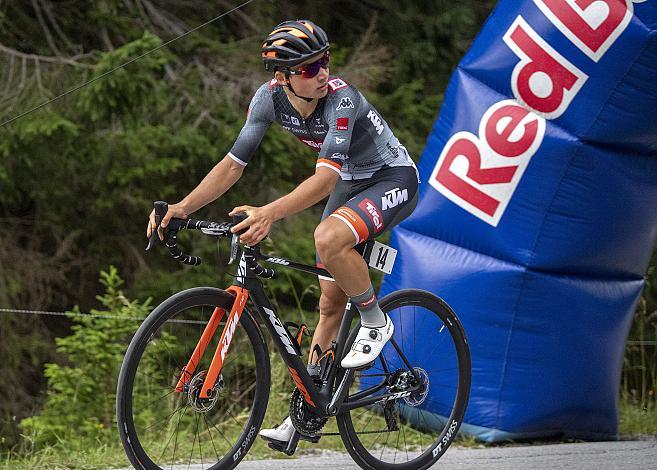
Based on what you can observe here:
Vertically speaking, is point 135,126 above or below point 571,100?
below

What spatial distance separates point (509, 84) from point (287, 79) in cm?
251

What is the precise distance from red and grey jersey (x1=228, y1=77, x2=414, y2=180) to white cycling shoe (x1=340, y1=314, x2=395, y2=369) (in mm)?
682

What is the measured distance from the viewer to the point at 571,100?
6.34 m

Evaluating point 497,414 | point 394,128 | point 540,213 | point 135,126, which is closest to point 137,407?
point 497,414

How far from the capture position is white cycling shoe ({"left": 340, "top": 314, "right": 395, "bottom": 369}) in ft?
15.4

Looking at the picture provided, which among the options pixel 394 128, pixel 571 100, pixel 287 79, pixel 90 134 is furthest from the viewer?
pixel 394 128

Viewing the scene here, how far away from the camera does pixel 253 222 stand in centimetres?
406

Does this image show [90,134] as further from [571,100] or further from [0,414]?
[571,100]

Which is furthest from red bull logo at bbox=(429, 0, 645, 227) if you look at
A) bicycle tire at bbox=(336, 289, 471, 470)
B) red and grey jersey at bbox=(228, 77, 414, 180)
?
red and grey jersey at bbox=(228, 77, 414, 180)

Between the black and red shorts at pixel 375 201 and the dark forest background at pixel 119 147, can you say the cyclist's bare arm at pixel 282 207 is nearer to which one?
the black and red shorts at pixel 375 201

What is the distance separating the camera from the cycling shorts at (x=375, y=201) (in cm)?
452

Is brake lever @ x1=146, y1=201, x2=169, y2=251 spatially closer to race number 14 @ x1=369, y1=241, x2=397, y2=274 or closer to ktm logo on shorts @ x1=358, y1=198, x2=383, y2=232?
ktm logo on shorts @ x1=358, y1=198, x2=383, y2=232

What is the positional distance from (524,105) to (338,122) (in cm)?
243

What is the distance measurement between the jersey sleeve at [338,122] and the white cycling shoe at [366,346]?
82 cm
